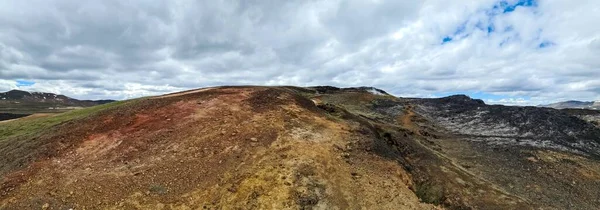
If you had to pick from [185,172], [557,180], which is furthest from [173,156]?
[557,180]

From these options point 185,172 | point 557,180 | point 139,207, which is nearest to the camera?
point 139,207

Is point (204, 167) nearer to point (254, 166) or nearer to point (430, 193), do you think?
point (254, 166)

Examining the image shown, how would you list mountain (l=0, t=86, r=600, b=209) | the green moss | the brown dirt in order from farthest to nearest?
the green moss
mountain (l=0, t=86, r=600, b=209)
the brown dirt

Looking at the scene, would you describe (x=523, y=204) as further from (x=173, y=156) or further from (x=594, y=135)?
(x=594, y=135)

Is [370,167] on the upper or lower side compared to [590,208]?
upper

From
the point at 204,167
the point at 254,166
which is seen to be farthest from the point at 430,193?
the point at 204,167

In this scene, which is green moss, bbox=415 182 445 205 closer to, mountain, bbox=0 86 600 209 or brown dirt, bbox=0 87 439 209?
mountain, bbox=0 86 600 209

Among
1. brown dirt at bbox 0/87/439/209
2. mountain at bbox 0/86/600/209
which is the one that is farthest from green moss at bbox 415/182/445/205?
brown dirt at bbox 0/87/439/209

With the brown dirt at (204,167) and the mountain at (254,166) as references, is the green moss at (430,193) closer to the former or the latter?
the mountain at (254,166)
